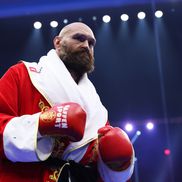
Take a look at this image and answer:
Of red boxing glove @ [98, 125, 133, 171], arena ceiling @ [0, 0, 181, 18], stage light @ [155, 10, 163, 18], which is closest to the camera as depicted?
red boxing glove @ [98, 125, 133, 171]

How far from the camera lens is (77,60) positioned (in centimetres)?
158

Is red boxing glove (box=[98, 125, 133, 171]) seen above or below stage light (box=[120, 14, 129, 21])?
below

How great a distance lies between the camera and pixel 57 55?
1569mm

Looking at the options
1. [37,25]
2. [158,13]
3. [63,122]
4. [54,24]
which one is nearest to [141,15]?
[158,13]

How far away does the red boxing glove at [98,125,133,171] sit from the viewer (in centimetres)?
135

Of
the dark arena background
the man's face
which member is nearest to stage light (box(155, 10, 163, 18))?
the dark arena background

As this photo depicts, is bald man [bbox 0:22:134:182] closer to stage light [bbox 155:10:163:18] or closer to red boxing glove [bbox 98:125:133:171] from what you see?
red boxing glove [bbox 98:125:133:171]

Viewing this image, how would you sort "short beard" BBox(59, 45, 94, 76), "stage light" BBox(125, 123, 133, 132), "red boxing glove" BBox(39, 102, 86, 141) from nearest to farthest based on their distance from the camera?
1. "red boxing glove" BBox(39, 102, 86, 141)
2. "short beard" BBox(59, 45, 94, 76)
3. "stage light" BBox(125, 123, 133, 132)

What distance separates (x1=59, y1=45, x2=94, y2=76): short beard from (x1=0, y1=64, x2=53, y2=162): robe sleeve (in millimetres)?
358

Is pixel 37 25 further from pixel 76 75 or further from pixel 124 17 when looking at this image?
pixel 76 75

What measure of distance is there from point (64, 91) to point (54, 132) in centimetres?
22

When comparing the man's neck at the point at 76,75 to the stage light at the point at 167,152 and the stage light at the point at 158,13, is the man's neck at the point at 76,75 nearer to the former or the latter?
the stage light at the point at 158,13

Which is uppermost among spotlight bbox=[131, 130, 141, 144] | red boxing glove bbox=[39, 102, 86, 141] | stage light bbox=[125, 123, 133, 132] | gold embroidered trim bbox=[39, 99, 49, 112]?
stage light bbox=[125, 123, 133, 132]

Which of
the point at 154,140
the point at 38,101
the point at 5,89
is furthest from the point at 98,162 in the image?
the point at 154,140
